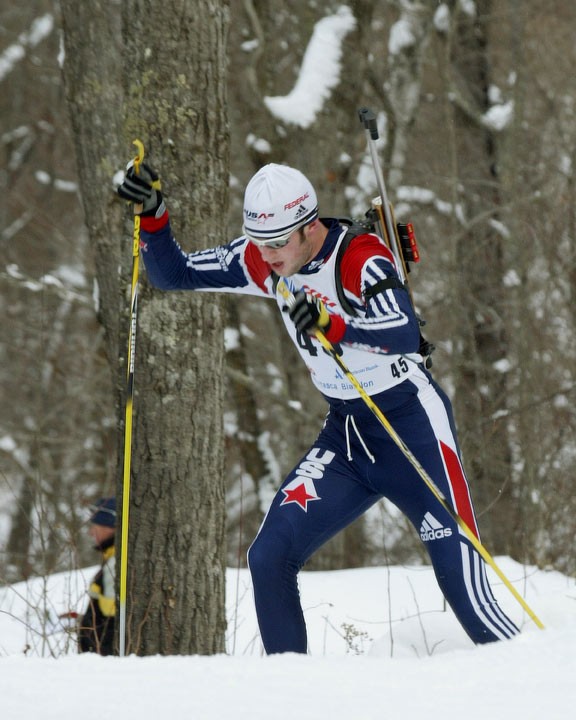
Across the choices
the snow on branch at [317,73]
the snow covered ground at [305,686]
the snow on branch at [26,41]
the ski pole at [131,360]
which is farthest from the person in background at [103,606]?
the snow on branch at [26,41]

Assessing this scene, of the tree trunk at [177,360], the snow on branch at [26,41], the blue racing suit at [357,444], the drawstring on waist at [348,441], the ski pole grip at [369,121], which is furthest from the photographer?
the snow on branch at [26,41]

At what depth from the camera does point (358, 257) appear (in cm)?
303

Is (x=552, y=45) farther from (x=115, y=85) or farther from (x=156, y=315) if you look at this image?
(x=156, y=315)

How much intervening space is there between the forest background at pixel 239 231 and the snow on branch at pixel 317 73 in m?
0.03

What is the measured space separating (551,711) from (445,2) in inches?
413

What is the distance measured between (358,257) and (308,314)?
0.32 meters

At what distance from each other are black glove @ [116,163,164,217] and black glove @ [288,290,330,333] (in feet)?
2.62

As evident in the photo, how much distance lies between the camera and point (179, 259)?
340 centimetres

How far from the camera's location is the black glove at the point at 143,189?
328cm

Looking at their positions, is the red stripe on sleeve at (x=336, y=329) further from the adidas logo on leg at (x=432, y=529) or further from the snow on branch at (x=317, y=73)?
the snow on branch at (x=317, y=73)

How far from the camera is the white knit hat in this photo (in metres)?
3.02

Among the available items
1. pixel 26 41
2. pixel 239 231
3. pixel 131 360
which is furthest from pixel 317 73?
pixel 26 41

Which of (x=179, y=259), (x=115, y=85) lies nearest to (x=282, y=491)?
(x=179, y=259)

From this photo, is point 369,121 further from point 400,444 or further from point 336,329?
point 400,444
